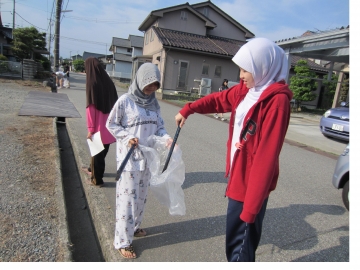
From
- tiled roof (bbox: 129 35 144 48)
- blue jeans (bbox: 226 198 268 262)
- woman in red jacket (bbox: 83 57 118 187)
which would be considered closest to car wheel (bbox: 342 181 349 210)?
blue jeans (bbox: 226 198 268 262)

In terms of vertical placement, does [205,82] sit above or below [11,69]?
above

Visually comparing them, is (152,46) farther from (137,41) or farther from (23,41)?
(137,41)

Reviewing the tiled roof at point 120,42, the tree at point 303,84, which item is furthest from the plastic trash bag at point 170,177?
the tiled roof at point 120,42

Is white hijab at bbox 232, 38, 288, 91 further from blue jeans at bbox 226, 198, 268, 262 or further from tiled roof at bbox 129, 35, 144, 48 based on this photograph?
tiled roof at bbox 129, 35, 144, 48

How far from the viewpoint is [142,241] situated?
8.73ft

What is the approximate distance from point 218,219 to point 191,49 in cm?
1718

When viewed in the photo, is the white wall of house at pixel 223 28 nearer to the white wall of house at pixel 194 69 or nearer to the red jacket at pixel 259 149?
the white wall of house at pixel 194 69

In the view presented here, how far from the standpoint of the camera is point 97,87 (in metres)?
3.51

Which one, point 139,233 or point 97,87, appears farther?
point 97,87

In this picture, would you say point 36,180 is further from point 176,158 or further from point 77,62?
point 77,62

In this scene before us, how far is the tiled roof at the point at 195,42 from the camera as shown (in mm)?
18922

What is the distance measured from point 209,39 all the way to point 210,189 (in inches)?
790

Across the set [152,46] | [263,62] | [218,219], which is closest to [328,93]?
[152,46]

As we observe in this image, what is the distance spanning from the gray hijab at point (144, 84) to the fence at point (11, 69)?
791 inches
